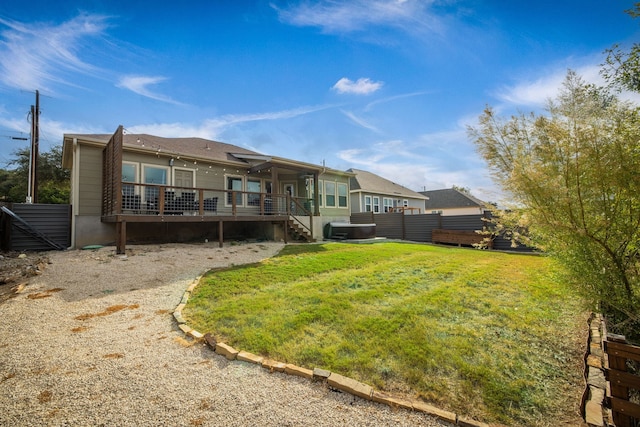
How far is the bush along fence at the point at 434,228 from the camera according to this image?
12930 millimetres

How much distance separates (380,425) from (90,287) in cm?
600

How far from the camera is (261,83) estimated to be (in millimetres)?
12703

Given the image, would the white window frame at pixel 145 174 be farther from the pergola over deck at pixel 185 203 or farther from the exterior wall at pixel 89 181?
the exterior wall at pixel 89 181

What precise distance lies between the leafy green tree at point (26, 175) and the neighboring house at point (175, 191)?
49.0ft

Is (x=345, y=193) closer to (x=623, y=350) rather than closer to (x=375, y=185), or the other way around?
(x=375, y=185)

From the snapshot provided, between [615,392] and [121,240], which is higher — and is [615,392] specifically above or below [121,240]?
below

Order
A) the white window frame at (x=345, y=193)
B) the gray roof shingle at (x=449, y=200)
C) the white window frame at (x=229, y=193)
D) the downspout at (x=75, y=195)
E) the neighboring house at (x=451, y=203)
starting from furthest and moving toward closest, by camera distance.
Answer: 1. the gray roof shingle at (x=449, y=200)
2. the neighboring house at (x=451, y=203)
3. the white window frame at (x=345, y=193)
4. the white window frame at (x=229, y=193)
5. the downspout at (x=75, y=195)

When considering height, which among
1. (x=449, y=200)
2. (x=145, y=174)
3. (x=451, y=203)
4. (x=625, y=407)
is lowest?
(x=625, y=407)

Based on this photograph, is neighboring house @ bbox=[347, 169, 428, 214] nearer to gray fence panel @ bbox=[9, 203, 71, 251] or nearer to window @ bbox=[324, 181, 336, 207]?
window @ bbox=[324, 181, 336, 207]

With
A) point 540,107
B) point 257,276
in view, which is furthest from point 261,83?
point 540,107

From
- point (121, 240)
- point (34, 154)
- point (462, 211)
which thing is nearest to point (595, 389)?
point (121, 240)

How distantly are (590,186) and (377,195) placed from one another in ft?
68.0

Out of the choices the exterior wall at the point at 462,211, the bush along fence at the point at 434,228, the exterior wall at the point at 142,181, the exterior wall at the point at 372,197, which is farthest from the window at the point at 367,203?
the exterior wall at the point at 462,211

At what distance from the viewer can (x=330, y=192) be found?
16984 mm
